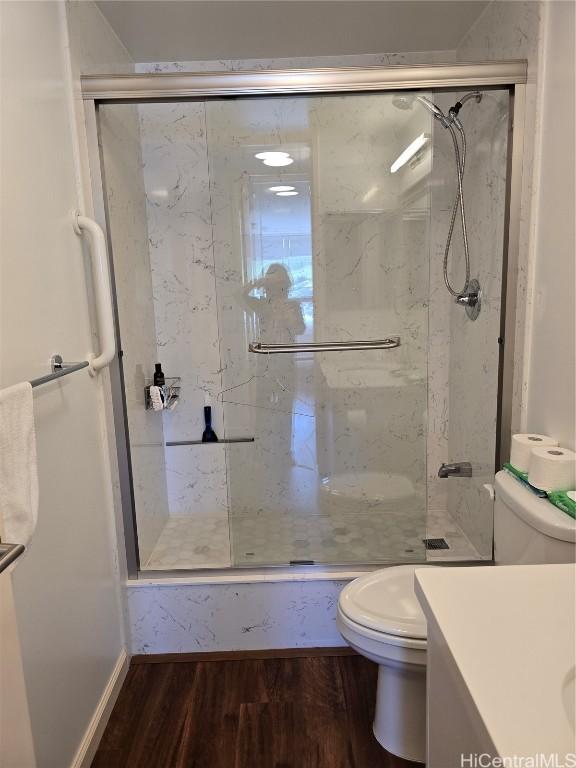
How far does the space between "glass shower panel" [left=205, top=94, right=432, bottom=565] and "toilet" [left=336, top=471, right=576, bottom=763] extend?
70cm

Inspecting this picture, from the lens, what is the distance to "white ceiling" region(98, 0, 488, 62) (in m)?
1.87

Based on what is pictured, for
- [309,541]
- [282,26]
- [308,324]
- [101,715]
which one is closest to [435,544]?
[309,541]

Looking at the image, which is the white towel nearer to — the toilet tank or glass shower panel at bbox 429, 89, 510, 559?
the toilet tank

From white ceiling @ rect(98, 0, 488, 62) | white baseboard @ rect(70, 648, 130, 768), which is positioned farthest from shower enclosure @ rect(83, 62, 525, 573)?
white baseboard @ rect(70, 648, 130, 768)

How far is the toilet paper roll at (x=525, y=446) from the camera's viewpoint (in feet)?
4.64

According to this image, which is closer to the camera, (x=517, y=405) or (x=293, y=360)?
(x=517, y=405)

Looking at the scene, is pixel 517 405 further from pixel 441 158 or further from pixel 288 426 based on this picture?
pixel 441 158

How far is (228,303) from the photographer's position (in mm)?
2363

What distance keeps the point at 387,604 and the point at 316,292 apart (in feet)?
4.61

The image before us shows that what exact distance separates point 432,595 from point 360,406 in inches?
61.5

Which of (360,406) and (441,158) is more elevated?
(441,158)

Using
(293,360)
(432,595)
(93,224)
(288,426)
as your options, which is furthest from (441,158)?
(432,595)

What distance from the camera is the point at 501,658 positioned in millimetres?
721

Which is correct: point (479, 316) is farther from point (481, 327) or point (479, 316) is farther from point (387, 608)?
point (387, 608)
